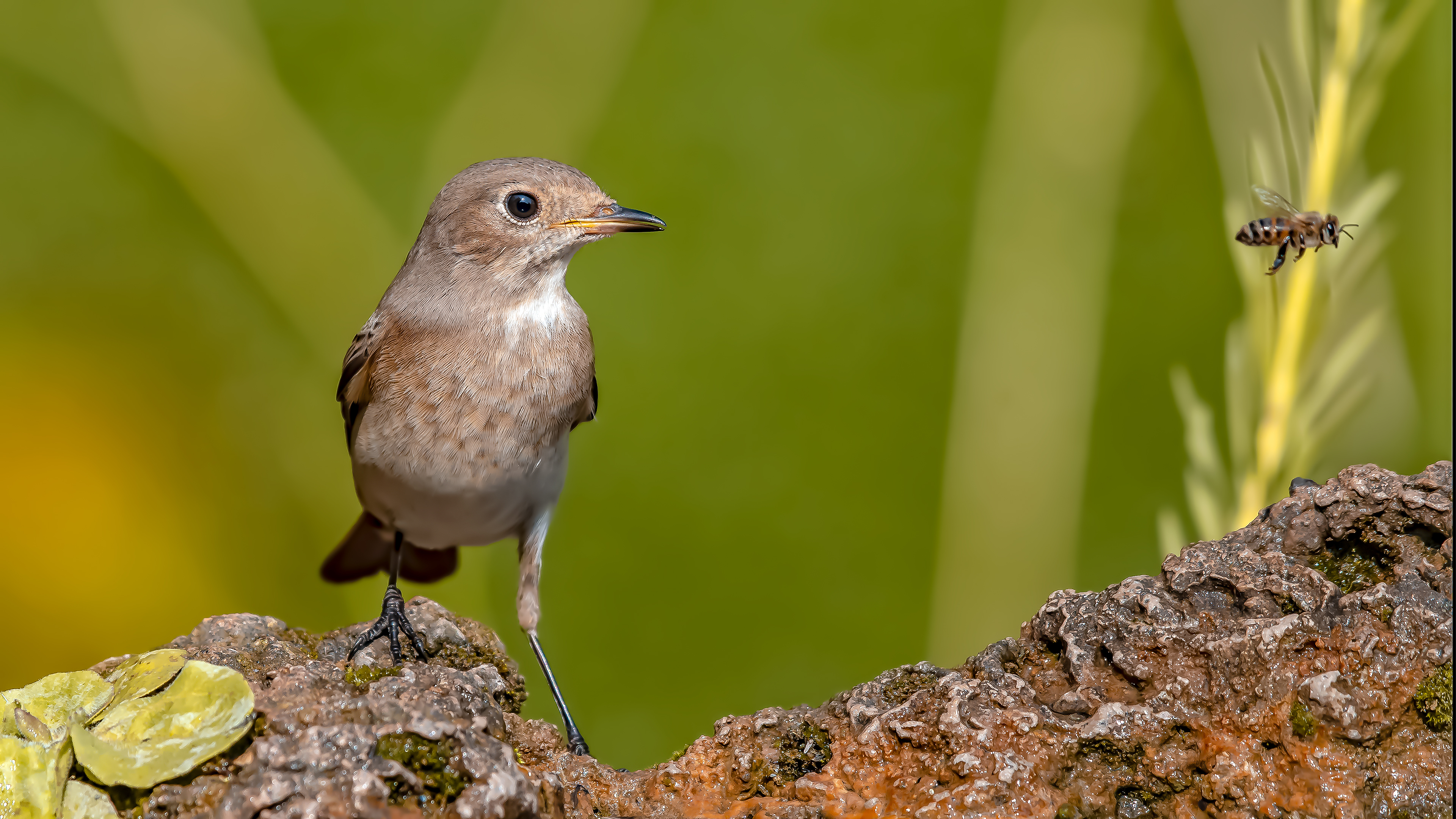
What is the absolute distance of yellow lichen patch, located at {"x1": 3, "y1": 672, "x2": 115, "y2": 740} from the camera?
1716 millimetres

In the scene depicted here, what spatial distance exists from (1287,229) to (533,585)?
2.08m

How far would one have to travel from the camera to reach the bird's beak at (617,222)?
105 inches

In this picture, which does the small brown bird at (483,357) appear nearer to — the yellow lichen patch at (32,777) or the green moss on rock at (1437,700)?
the yellow lichen patch at (32,777)

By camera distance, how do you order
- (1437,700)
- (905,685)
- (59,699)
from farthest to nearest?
(905,685)
(59,699)
(1437,700)

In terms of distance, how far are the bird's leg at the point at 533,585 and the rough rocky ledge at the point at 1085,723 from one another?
103 cm

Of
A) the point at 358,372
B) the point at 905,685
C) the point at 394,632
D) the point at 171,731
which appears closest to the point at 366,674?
the point at 171,731

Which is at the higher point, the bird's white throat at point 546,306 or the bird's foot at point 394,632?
the bird's white throat at point 546,306

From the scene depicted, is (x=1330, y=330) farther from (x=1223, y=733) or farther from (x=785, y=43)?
(x=785, y=43)

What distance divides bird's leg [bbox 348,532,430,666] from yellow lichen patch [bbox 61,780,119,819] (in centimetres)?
67

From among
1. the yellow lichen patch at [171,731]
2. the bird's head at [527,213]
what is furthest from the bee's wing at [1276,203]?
the yellow lichen patch at [171,731]

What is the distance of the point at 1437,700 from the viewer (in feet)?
5.38

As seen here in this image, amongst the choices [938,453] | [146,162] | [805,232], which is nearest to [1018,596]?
[938,453]

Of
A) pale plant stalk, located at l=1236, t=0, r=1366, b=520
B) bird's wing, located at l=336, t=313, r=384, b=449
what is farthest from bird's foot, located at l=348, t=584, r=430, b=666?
pale plant stalk, located at l=1236, t=0, r=1366, b=520

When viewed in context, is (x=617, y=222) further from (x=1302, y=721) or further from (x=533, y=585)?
(x=1302, y=721)
